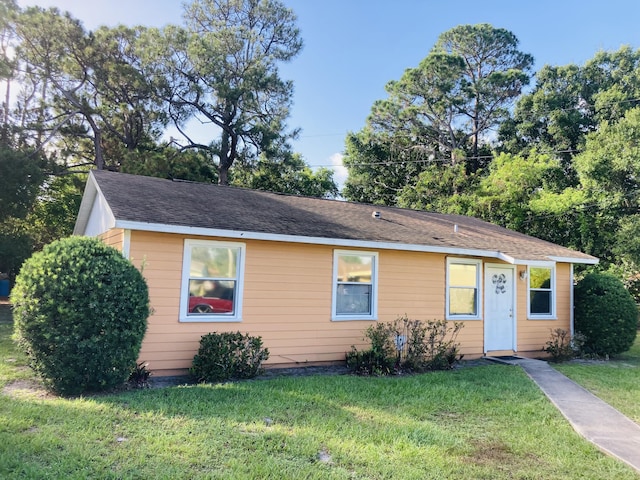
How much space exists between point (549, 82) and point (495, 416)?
88.6 ft

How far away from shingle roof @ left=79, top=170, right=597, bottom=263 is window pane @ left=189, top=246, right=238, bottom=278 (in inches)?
20.4

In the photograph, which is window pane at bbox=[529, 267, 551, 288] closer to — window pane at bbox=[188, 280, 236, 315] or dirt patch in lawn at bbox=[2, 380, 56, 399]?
window pane at bbox=[188, 280, 236, 315]

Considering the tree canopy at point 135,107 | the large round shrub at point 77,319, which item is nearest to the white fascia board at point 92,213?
the large round shrub at point 77,319

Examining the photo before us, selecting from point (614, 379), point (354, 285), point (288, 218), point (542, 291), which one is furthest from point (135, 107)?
point (614, 379)

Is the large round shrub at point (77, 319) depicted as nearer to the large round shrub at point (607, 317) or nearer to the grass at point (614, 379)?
the grass at point (614, 379)

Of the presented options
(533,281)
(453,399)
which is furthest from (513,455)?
(533,281)

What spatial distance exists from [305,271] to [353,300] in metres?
1.31

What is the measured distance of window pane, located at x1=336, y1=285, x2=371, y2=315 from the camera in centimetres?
919

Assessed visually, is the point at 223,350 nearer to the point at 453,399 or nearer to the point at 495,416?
the point at 453,399

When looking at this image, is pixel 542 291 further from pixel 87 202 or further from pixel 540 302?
pixel 87 202

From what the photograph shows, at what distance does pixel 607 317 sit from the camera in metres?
10.9

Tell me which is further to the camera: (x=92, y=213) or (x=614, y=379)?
(x=92, y=213)

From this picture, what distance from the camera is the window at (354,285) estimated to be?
30.0 ft

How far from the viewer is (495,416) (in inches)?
228
